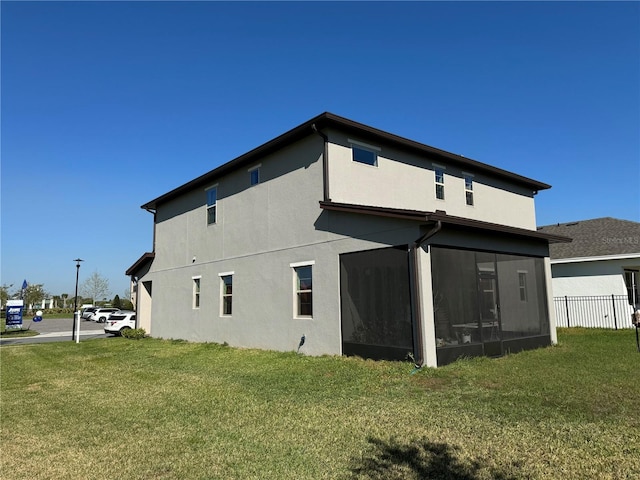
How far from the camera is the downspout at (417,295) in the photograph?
945 cm

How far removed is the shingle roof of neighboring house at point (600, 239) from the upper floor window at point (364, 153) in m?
14.0

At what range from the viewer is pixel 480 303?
1116cm

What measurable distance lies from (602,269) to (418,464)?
20569mm

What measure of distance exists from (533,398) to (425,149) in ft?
31.4

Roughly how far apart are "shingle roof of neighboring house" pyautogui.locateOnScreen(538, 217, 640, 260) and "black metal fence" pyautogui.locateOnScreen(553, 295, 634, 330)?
84.7 inches

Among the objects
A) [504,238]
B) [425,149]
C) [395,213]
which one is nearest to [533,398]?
[395,213]

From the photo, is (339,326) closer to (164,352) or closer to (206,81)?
(164,352)

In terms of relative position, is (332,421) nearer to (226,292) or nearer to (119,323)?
(226,292)

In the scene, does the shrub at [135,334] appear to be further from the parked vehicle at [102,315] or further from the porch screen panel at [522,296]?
the parked vehicle at [102,315]

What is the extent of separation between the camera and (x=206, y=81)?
14.6 metres

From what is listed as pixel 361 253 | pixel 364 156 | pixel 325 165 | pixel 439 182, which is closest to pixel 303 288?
pixel 361 253

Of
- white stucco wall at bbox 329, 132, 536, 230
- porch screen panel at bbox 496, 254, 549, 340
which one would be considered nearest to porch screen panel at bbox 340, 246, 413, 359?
white stucco wall at bbox 329, 132, 536, 230

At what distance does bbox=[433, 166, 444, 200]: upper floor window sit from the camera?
1565cm

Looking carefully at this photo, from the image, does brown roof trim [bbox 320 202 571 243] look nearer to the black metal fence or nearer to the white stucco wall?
the white stucco wall
